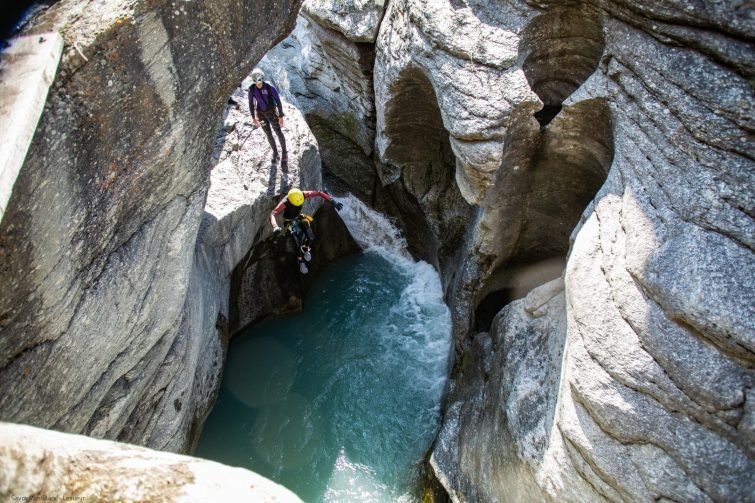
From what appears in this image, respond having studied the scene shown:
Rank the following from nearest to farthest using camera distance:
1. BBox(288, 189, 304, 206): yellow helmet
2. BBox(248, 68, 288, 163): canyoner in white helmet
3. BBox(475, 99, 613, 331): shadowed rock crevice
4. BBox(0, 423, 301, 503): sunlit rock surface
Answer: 1. BBox(0, 423, 301, 503): sunlit rock surface
2. BBox(475, 99, 613, 331): shadowed rock crevice
3. BBox(288, 189, 304, 206): yellow helmet
4. BBox(248, 68, 288, 163): canyoner in white helmet

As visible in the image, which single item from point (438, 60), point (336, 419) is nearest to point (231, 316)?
point (336, 419)

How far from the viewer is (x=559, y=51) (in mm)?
7383

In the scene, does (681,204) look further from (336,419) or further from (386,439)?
(336,419)

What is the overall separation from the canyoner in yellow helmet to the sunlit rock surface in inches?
225

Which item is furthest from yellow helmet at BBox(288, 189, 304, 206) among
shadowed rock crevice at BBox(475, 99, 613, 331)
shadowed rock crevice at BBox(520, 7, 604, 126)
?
shadowed rock crevice at BBox(520, 7, 604, 126)

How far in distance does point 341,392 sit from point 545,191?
546 cm

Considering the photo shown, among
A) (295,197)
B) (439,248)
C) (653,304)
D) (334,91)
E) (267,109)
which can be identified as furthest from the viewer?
(334,91)

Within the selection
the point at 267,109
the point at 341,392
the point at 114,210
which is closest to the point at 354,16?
the point at 267,109

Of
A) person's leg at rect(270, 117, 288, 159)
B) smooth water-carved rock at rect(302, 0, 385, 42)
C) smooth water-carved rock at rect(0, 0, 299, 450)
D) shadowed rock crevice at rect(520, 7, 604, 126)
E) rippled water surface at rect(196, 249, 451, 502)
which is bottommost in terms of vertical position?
rippled water surface at rect(196, 249, 451, 502)

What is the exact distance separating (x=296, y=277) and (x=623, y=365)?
25.6 ft

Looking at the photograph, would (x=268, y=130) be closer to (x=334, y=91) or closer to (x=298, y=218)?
(x=298, y=218)

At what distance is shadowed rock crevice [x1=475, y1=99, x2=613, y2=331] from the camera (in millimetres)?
6742

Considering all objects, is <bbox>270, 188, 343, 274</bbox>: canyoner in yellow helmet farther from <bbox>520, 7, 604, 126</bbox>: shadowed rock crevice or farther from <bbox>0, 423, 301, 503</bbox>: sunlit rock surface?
<bbox>0, 423, 301, 503</bbox>: sunlit rock surface

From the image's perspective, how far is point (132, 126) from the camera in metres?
4.84
